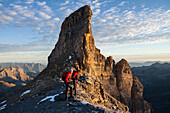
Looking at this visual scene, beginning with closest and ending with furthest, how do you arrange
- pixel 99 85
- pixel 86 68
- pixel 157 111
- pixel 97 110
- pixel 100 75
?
pixel 97 110 < pixel 99 85 < pixel 86 68 < pixel 100 75 < pixel 157 111

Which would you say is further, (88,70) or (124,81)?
(124,81)

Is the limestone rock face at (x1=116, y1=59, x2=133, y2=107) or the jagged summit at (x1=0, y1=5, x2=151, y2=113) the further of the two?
the limestone rock face at (x1=116, y1=59, x2=133, y2=107)

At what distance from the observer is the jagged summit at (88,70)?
27188 millimetres

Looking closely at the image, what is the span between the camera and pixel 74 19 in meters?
41.4

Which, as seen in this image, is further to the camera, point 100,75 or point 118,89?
point 118,89

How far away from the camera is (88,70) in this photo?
109 ft

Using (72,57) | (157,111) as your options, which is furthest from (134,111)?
(157,111)

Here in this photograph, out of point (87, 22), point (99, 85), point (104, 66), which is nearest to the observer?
point (99, 85)

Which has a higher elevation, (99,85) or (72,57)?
(72,57)

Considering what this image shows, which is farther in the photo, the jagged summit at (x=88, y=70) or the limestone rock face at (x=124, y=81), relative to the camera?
the limestone rock face at (x=124, y=81)

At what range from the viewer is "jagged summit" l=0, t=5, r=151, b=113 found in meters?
27.2

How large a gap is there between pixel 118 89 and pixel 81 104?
46.5 metres

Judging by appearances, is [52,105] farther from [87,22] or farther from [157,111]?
[157,111]

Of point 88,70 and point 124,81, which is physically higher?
point 88,70
